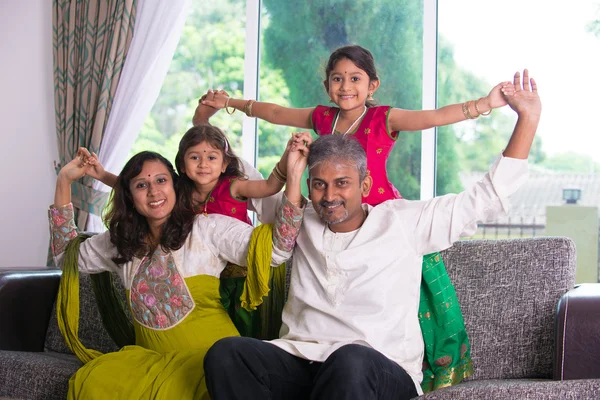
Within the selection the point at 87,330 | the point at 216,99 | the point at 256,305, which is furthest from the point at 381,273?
the point at 87,330

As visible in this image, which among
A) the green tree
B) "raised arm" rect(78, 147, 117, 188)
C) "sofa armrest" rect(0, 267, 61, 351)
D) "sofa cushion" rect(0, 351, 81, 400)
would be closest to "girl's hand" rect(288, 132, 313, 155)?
"raised arm" rect(78, 147, 117, 188)

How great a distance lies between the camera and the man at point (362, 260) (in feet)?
7.41

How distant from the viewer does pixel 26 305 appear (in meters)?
3.20

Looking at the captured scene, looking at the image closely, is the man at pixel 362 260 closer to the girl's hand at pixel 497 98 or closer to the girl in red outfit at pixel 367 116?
the girl's hand at pixel 497 98

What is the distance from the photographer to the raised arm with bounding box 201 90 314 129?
300 cm

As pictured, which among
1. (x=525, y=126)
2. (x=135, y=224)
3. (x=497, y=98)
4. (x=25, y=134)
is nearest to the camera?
(x=525, y=126)

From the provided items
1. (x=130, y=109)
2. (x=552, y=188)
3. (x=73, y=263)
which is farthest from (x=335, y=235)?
(x=130, y=109)

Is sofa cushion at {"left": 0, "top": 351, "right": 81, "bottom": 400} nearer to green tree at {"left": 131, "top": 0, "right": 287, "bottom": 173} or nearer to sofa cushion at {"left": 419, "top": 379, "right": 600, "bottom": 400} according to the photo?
sofa cushion at {"left": 419, "top": 379, "right": 600, "bottom": 400}

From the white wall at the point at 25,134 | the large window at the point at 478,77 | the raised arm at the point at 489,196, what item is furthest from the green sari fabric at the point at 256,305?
the white wall at the point at 25,134

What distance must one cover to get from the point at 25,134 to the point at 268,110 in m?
2.69

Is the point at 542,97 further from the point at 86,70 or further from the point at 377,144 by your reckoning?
the point at 86,70

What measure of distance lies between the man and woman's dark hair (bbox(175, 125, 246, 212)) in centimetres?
48

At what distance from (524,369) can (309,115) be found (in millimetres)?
1206

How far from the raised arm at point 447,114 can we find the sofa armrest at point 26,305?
1.61 meters
